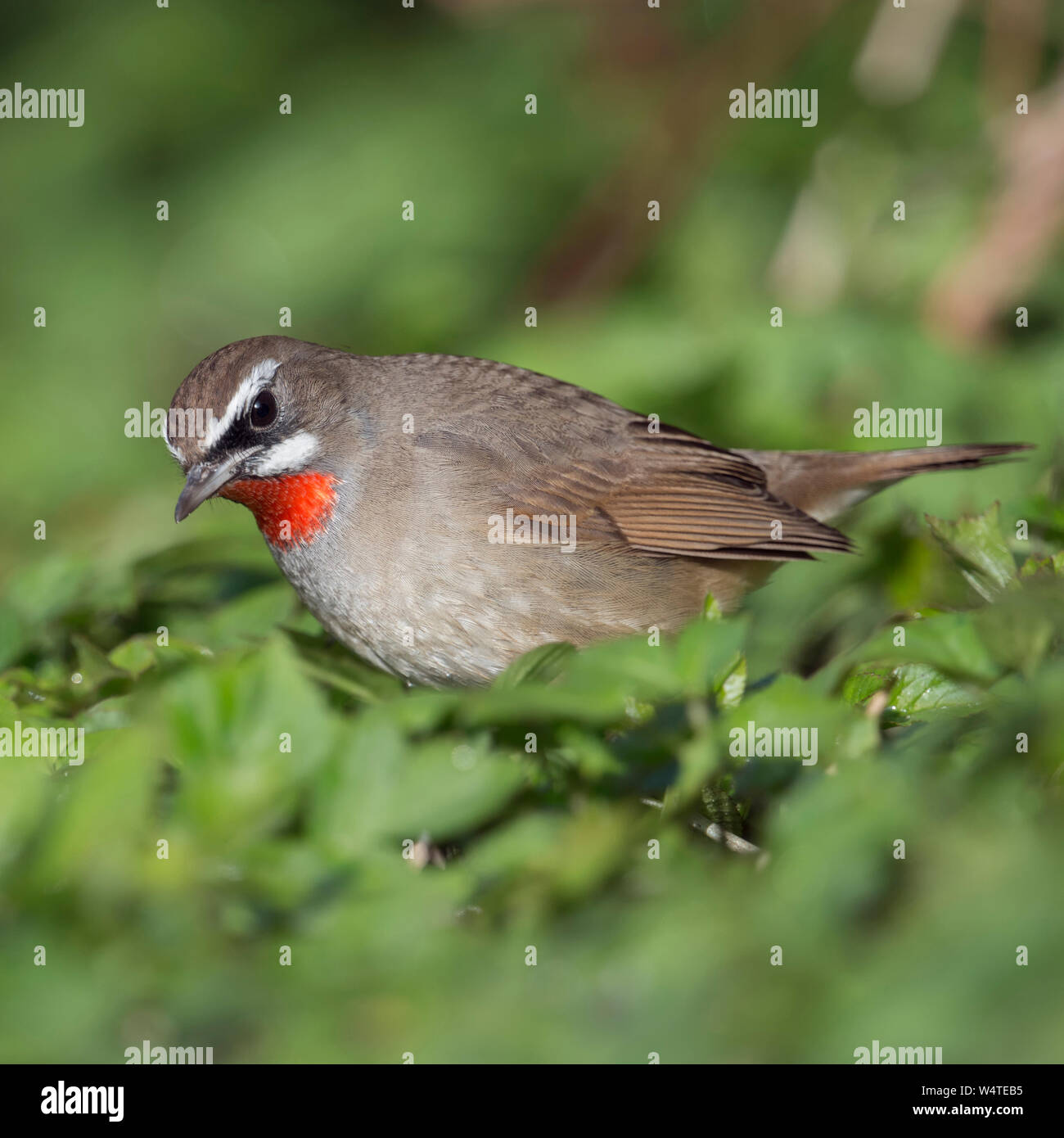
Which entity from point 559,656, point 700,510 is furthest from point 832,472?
point 559,656

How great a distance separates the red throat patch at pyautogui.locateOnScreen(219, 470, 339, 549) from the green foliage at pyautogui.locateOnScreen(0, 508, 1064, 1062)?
1578mm

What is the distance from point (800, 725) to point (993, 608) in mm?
590

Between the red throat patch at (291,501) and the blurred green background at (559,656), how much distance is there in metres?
0.21

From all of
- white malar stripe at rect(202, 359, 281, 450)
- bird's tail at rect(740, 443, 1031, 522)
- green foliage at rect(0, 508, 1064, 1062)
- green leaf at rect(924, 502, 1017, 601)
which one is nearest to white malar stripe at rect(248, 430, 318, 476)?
white malar stripe at rect(202, 359, 281, 450)

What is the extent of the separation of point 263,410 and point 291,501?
1.01 ft

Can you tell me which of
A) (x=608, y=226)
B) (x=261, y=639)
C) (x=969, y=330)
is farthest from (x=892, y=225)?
(x=261, y=639)

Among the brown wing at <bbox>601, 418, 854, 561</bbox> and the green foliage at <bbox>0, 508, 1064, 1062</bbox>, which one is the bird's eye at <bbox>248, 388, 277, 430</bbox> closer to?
the brown wing at <bbox>601, 418, 854, 561</bbox>

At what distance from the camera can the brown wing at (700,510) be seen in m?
4.73

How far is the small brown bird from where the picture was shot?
4148 millimetres

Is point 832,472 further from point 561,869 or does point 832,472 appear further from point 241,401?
point 561,869

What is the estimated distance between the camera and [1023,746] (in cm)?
236

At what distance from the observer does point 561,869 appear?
2.11 m

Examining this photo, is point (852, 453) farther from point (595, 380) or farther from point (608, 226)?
point (608, 226)

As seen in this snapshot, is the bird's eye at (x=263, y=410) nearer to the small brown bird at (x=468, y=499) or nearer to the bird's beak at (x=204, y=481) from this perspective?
the small brown bird at (x=468, y=499)
